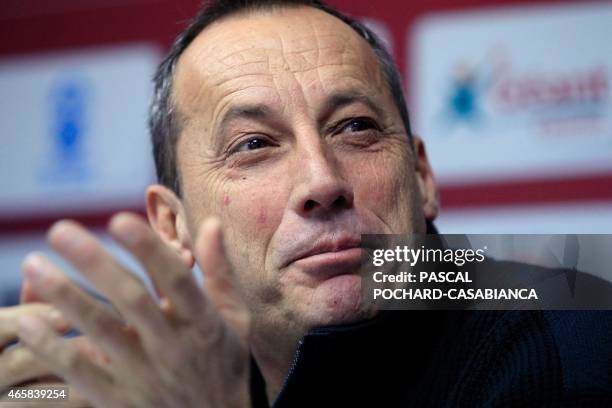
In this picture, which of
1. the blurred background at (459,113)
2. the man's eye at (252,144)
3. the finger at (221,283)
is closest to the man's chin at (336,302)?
the man's eye at (252,144)

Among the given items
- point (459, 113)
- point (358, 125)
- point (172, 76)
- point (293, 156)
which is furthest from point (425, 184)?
point (459, 113)

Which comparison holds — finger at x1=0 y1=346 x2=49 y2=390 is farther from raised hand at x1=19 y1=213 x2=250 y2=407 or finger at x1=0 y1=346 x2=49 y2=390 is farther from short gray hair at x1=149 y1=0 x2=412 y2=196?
short gray hair at x1=149 y1=0 x2=412 y2=196

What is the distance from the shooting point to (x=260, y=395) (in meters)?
1.44

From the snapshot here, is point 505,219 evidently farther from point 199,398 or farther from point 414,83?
point 199,398

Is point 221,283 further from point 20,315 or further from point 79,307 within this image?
point 20,315

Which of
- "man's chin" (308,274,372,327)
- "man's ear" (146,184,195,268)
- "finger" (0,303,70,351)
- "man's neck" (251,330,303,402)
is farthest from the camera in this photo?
"man's ear" (146,184,195,268)

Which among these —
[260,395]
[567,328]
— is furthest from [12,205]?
[567,328]

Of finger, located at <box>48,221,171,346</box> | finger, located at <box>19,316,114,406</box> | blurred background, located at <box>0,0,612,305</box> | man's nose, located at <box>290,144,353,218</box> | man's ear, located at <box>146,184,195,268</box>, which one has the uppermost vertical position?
blurred background, located at <box>0,0,612,305</box>

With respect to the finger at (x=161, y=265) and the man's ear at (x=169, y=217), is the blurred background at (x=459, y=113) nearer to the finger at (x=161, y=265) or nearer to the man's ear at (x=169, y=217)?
the man's ear at (x=169, y=217)

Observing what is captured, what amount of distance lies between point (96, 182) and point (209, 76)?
4.57ft

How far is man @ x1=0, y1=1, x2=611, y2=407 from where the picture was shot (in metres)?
0.83

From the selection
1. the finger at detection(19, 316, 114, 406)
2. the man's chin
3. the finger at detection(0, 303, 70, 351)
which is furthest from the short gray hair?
the finger at detection(19, 316, 114, 406)

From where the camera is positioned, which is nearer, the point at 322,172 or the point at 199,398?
the point at 199,398

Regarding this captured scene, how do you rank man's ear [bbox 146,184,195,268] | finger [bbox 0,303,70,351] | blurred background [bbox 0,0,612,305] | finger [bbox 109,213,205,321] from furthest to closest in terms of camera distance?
blurred background [bbox 0,0,612,305], man's ear [bbox 146,184,195,268], finger [bbox 0,303,70,351], finger [bbox 109,213,205,321]
